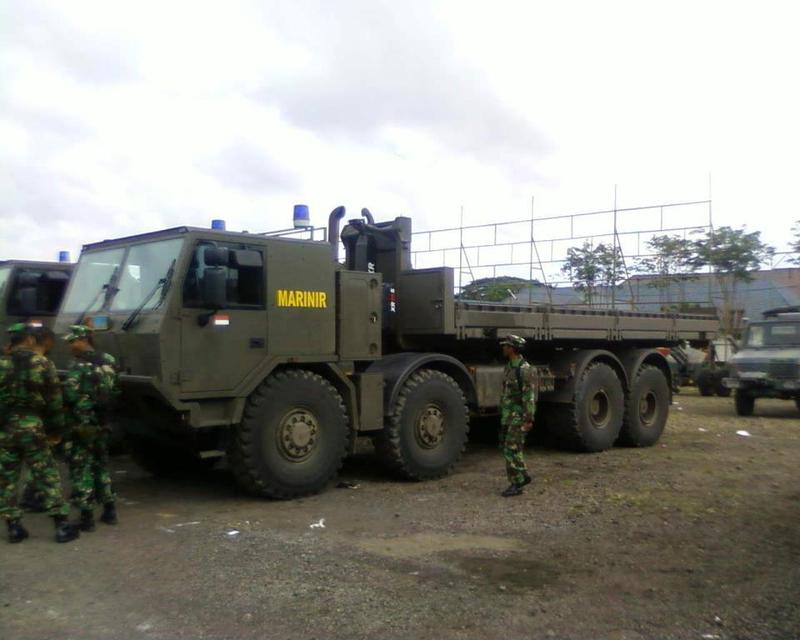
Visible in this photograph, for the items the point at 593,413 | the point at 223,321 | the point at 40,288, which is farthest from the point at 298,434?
the point at 593,413

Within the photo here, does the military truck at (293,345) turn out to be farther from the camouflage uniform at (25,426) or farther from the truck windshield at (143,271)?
the camouflage uniform at (25,426)

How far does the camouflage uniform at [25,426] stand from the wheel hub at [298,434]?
1972 millimetres

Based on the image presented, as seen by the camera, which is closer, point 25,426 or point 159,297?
point 25,426

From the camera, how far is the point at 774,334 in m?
16.1

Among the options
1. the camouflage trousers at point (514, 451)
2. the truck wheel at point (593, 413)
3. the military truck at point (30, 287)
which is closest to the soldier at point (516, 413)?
the camouflage trousers at point (514, 451)

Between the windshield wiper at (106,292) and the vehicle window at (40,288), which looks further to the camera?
the vehicle window at (40,288)

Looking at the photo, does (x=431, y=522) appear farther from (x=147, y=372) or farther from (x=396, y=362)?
(x=147, y=372)

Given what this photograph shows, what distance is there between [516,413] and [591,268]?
1383 centimetres

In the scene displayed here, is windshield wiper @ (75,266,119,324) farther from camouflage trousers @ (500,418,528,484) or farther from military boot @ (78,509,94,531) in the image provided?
camouflage trousers @ (500,418,528,484)

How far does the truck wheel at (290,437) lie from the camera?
7.01 meters

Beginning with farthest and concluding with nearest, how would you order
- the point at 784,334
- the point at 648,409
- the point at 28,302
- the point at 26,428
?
the point at 784,334 → the point at 648,409 → the point at 28,302 → the point at 26,428

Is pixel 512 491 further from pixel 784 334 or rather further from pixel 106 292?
pixel 784 334

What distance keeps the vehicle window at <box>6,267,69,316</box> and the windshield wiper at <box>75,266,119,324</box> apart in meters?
2.31

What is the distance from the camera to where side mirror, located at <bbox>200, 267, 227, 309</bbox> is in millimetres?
6535
